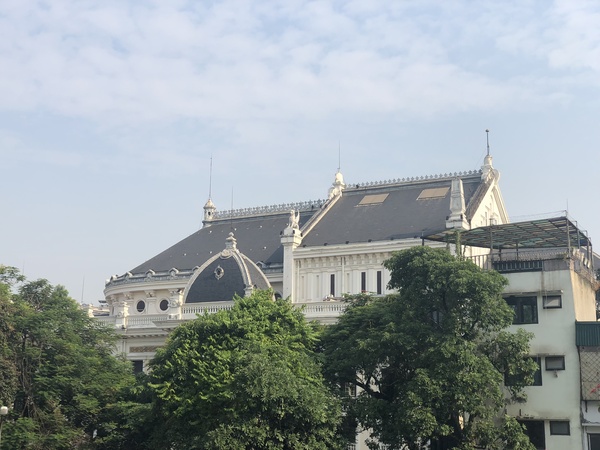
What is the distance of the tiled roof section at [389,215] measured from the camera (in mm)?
70312

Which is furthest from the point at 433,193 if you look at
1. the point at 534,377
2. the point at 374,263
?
the point at 534,377

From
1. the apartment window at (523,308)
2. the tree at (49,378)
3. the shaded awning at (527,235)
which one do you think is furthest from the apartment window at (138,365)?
the apartment window at (523,308)

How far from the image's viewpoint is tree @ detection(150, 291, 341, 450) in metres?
40.7

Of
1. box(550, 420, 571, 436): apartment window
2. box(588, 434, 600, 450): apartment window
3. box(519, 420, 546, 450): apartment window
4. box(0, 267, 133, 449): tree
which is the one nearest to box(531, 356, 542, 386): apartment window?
box(519, 420, 546, 450): apartment window

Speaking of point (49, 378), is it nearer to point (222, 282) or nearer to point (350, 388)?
point (350, 388)

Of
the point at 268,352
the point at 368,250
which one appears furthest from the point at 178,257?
the point at 268,352

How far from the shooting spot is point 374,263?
69.5m

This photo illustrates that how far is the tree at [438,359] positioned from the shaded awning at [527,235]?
239 inches

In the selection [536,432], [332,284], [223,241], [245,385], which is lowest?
[536,432]

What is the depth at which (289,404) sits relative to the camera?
4109 cm

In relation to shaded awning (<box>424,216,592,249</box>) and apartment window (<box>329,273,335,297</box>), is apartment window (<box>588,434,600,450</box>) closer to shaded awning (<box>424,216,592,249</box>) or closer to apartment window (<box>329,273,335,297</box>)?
shaded awning (<box>424,216,592,249</box>)

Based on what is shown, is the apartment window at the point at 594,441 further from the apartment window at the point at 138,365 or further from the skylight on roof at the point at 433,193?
the apartment window at the point at 138,365

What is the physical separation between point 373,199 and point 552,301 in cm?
3254

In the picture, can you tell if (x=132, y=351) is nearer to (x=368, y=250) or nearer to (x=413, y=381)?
(x=368, y=250)
